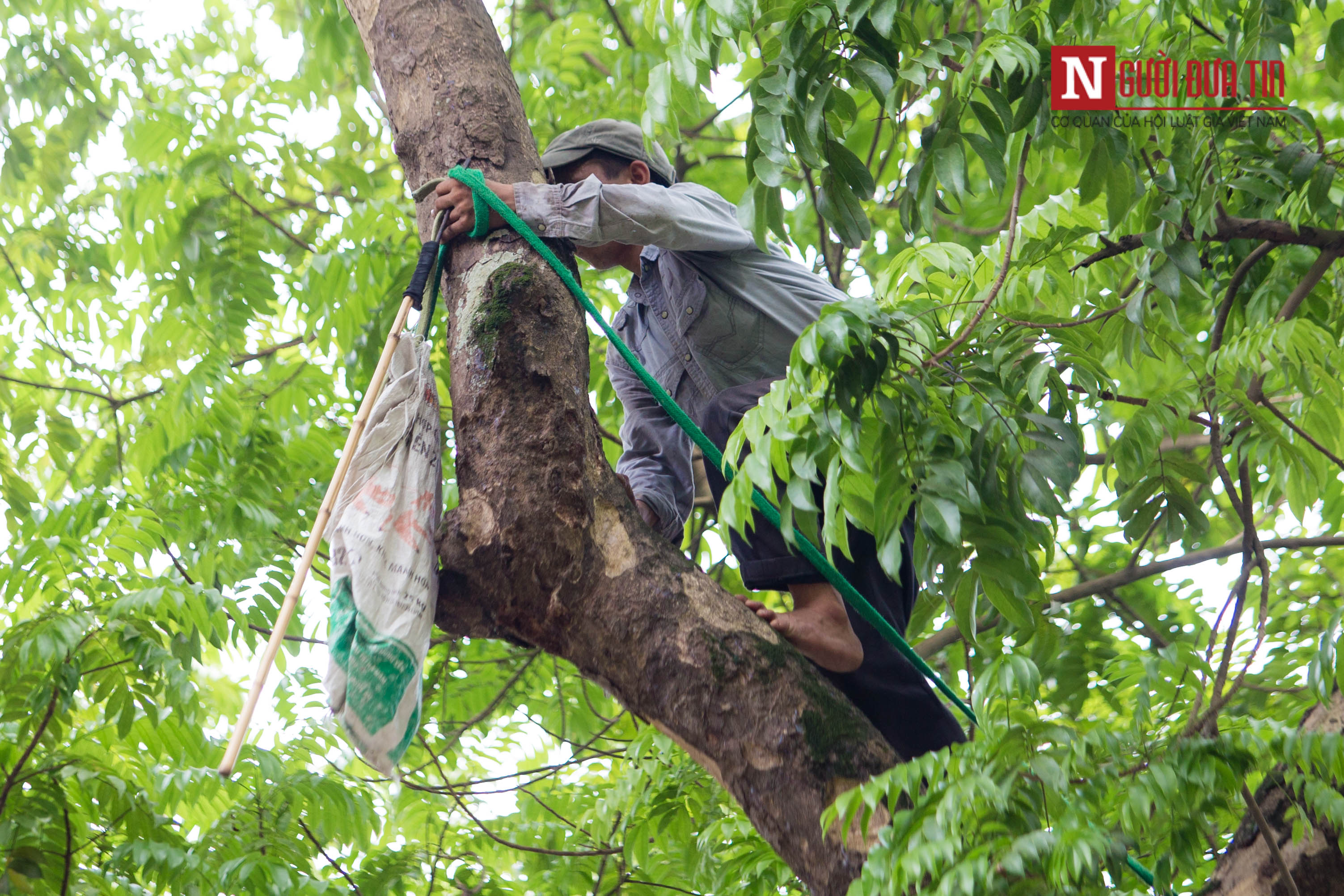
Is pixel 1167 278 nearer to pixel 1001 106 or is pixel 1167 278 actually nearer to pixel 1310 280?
pixel 1310 280

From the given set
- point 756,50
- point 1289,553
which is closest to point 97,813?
point 756,50

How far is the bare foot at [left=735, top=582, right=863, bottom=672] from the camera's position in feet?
7.72

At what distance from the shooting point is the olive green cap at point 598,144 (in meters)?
2.98

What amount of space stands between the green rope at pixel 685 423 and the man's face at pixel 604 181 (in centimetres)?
40

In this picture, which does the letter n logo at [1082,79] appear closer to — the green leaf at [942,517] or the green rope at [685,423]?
the green leaf at [942,517]

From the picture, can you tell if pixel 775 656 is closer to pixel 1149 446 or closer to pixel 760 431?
pixel 760 431

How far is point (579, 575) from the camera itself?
2189 millimetres

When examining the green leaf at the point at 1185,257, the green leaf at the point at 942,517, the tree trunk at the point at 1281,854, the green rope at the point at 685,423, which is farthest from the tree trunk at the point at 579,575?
the green leaf at the point at 1185,257

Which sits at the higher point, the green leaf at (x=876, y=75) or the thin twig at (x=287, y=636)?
the green leaf at (x=876, y=75)

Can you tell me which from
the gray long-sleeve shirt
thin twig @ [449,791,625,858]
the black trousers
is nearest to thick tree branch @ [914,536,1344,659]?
the black trousers

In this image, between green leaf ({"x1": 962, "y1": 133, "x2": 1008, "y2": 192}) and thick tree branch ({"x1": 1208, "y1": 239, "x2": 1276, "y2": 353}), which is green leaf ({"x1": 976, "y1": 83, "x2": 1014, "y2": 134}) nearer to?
green leaf ({"x1": 962, "y1": 133, "x2": 1008, "y2": 192})

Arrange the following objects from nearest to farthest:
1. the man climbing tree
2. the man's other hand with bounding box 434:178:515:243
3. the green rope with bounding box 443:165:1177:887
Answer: the green rope with bounding box 443:165:1177:887 → the man climbing tree → the man's other hand with bounding box 434:178:515:243

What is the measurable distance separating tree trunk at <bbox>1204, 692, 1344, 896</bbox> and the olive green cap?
79.7 inches

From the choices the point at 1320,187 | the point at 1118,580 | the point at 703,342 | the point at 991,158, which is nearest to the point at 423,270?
the point at 703,342
